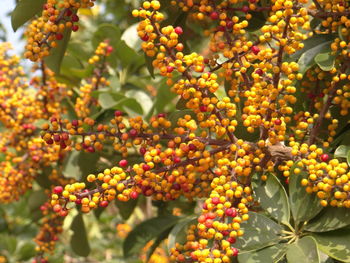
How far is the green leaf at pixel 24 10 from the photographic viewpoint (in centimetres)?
183

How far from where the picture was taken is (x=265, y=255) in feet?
5.02

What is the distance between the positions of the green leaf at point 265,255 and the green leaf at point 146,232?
1.23 metres

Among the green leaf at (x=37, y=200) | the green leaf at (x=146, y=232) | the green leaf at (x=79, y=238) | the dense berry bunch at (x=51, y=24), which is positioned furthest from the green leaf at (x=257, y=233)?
the green leaf at (x=37, y=200)

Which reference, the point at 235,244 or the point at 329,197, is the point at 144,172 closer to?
the point at 235,244

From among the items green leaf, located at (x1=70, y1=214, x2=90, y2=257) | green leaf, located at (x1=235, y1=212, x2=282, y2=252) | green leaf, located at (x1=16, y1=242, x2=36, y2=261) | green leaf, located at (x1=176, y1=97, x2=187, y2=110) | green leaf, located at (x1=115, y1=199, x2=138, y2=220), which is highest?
green leaf, located at (x1=176, y1=97, x2=187, y2=110)

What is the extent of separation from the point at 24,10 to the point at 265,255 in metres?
1.18

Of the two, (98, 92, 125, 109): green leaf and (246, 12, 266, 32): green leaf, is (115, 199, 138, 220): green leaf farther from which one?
(246, 12, 266, 32): green leaf

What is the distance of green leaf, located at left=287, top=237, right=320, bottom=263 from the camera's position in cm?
143

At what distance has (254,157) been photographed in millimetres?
1641

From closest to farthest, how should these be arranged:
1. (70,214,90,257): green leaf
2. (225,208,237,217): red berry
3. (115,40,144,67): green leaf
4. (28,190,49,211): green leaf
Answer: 1. (225,208,237,217): red berry
2. (115,40,144,67): green leaf
3. (70,214,90,257): green leaf
4. (28,190,49,211): green leaf

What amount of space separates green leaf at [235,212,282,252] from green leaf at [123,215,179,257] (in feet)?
3.84

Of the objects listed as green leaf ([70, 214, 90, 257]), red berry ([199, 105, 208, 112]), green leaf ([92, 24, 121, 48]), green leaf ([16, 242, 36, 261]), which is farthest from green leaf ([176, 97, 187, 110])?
green leaf ([16, 242, 36, 261])

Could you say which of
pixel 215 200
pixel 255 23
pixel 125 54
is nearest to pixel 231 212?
pixel 215 200

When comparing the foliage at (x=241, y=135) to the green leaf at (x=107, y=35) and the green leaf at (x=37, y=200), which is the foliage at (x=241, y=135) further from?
the green leaf at (x=37, y=200)
